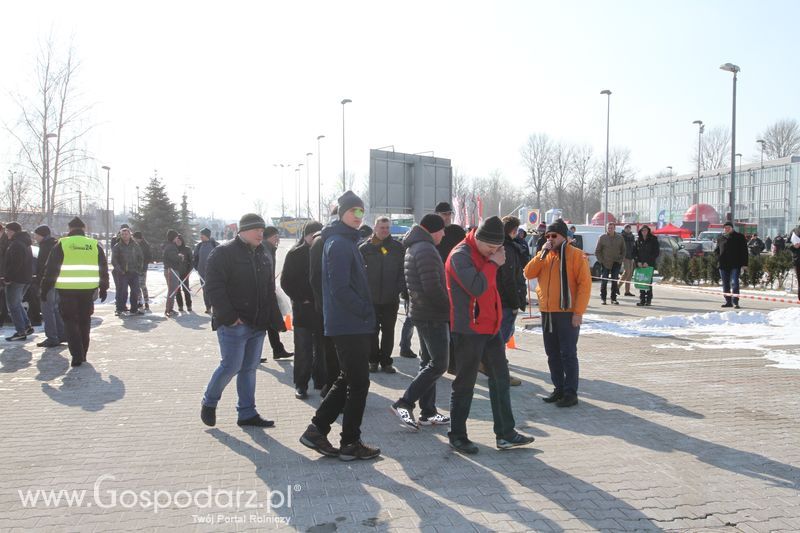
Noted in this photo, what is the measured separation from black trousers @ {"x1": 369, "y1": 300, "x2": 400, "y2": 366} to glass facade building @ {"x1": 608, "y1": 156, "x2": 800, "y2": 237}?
168 feet

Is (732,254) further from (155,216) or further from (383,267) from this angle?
(155,216)

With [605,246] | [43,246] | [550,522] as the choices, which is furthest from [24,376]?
[605,246]

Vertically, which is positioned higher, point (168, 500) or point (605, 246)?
point (605, 246)

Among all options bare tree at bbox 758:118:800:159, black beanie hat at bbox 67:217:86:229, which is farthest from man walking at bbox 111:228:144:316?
bare tree at bbox 758:118:800:159

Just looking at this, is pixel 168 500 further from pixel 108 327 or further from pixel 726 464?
pixel 108 327

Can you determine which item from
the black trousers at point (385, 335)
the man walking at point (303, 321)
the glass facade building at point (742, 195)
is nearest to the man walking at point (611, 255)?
the black trousers at point (385, 335)

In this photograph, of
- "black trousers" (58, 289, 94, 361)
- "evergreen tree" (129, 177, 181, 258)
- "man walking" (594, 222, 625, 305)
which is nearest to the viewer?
"black trousers" (58, 289, 94, 361)

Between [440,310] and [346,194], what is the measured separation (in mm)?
1288

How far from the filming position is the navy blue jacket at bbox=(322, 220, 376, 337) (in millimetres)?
4801

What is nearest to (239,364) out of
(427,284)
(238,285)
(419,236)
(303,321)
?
(238,285)

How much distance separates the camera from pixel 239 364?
19.2 feet

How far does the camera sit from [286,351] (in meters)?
9.73

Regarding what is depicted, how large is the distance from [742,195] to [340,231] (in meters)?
80.6

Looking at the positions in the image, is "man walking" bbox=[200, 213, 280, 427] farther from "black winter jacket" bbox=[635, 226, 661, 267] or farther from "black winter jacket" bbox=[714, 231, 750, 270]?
"black winter jacket" bbox=[635, 226, 661, 267]
